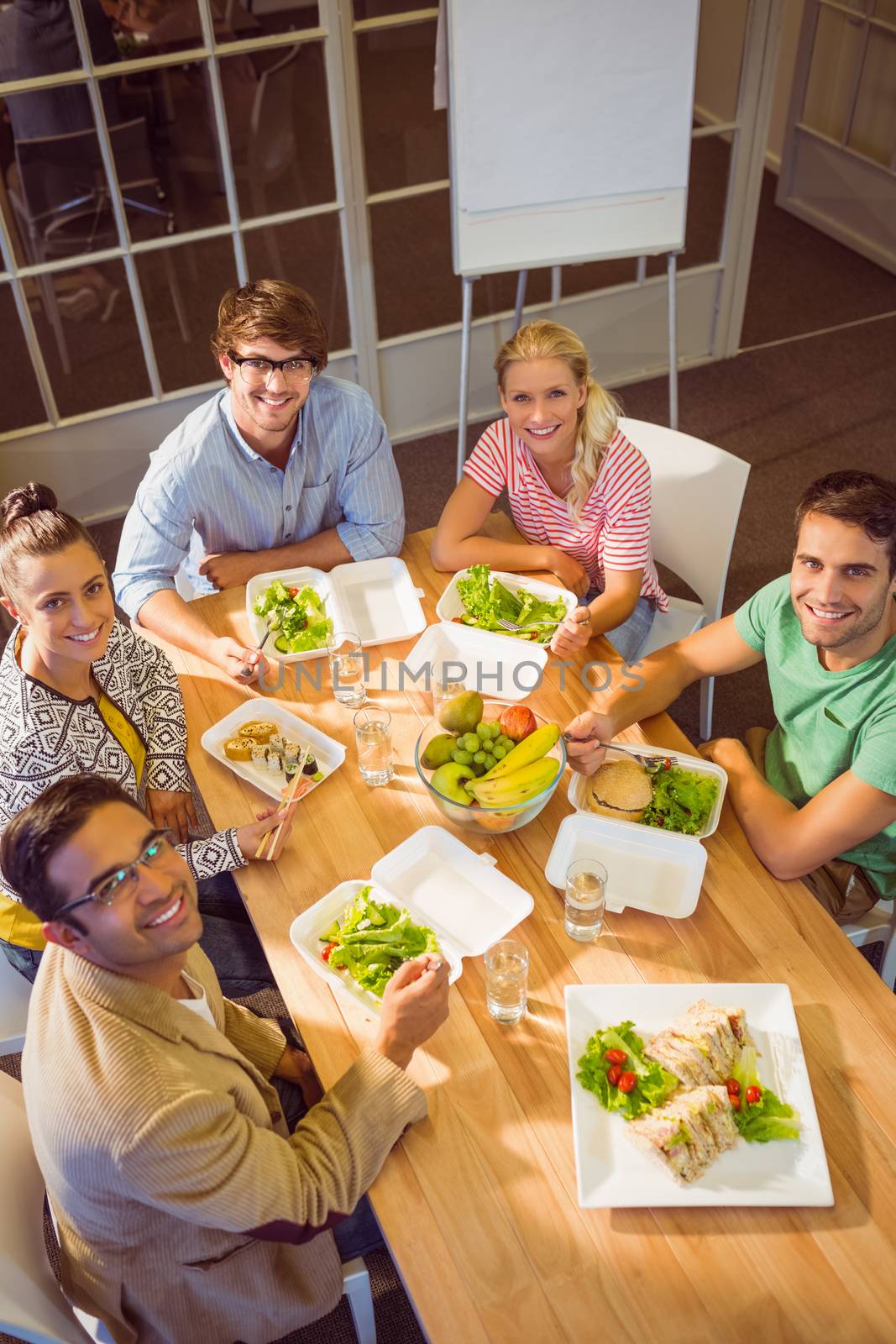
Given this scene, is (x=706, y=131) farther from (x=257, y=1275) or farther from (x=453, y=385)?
(x=257, y=1275)

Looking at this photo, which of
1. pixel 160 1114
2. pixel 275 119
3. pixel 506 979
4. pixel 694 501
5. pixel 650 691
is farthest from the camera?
pixel 275 119

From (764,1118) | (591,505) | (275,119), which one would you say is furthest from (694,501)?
(275,119)

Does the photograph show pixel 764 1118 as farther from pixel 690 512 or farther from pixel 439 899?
pixel 690 512

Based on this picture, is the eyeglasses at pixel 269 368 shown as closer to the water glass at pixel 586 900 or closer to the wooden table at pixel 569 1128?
the wooden table at pixel 569 1128

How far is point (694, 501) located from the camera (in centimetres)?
268

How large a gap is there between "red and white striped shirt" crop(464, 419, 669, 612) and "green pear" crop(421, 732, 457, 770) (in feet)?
2.63

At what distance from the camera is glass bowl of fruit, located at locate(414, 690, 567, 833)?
6.05ft

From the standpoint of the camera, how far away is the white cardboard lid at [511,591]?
2.36 metres

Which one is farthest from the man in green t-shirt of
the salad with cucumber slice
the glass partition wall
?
the glass partition wall

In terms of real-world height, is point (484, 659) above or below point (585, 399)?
below

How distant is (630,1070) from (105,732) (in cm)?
114

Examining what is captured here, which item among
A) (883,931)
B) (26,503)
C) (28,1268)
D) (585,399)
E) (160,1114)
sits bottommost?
(883,931)

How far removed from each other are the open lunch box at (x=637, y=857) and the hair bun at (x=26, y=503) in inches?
43.1

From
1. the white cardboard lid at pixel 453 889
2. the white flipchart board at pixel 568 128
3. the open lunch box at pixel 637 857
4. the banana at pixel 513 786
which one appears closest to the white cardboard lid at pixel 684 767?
the open lunch box at pixel 637 857
